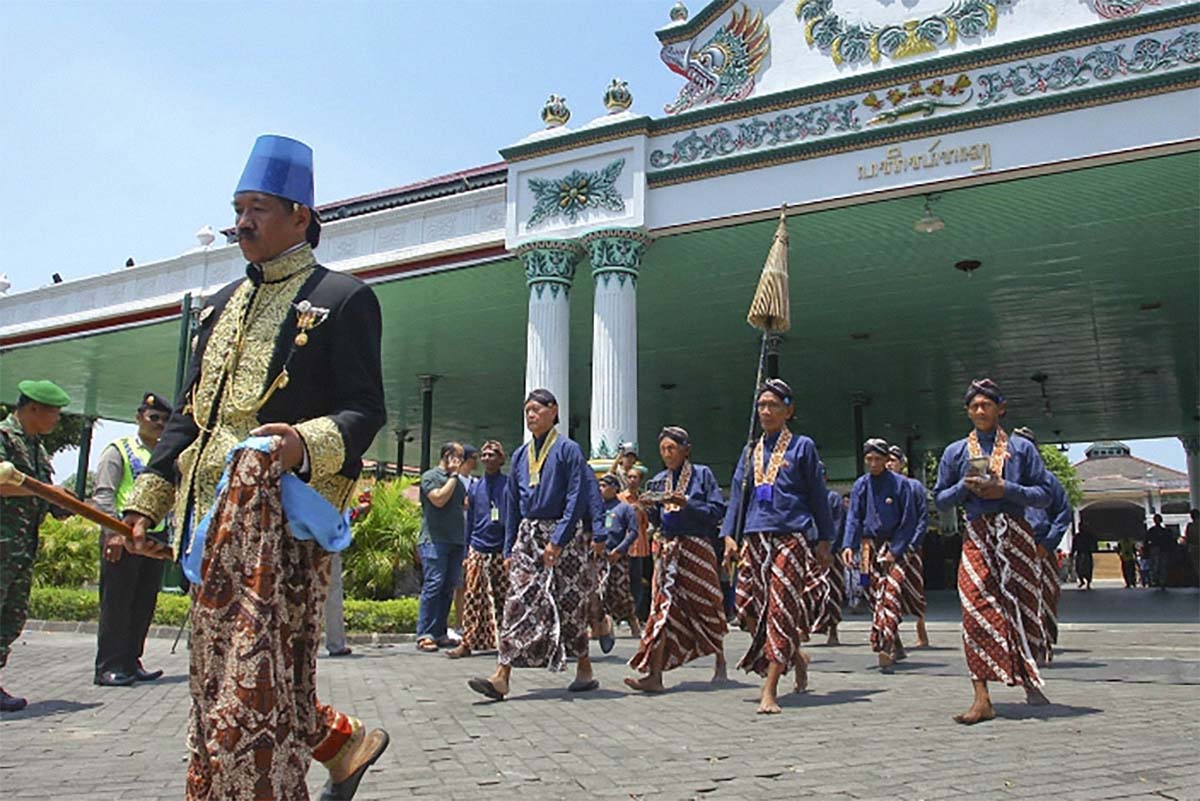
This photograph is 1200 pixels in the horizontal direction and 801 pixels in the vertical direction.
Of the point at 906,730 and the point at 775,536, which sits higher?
the point at 775,536

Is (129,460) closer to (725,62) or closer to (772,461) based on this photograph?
(772,461)

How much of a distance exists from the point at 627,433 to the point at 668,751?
8.09m

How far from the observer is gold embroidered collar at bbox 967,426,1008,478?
18.4 ft

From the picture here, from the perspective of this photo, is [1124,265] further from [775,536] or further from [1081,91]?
[775,536]

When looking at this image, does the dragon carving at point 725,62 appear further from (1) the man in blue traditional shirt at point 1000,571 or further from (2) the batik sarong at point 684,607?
(1) the man in blue traditional shirt at point 1000,571

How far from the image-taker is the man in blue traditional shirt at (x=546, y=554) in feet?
20.5

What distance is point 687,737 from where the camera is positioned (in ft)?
15.7

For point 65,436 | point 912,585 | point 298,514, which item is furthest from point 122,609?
point 65,436

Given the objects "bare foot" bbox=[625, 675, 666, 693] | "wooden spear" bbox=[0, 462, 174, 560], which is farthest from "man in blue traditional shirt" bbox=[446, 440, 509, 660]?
"wooden spear" bbox=[0, 462, 174, 560]

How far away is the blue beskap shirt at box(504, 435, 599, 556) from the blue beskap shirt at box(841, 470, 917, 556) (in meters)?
2.92

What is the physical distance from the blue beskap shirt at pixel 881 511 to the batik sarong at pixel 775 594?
7.85 feet

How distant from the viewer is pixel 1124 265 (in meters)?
14.3

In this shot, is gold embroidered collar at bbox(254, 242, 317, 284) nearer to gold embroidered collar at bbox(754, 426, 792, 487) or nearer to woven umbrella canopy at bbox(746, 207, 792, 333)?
gold embroidered collar at bbox(754, 426, 792, 487)

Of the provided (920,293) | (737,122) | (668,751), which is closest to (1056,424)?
(920,293)
